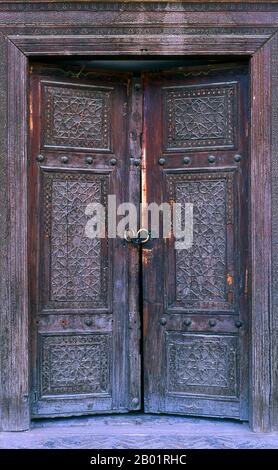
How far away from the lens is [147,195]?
386cm

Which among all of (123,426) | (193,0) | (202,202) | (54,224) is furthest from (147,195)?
(123,426)

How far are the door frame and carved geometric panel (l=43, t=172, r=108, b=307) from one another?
8.4 inches

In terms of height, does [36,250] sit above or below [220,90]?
below

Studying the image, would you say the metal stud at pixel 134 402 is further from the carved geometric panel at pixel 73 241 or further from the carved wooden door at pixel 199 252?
the carved geometric panel at pixel 73 241

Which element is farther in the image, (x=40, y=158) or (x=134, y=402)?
(x=134, y=402)

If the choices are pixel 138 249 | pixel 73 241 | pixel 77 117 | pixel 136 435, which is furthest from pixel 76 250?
pixel 136 435

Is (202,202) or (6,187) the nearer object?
(6,187)

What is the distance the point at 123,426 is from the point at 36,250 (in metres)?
1.15

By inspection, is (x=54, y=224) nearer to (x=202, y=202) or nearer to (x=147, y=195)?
(x=147, y=195)

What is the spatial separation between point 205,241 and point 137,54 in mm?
1148

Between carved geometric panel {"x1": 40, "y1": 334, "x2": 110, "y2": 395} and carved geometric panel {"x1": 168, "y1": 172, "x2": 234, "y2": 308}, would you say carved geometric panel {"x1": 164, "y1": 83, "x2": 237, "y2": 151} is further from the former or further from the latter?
carved geometric panel {"x1": 40, "y1": 334, "x2": 110, "y2": 395}

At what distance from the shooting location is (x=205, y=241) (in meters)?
3.79

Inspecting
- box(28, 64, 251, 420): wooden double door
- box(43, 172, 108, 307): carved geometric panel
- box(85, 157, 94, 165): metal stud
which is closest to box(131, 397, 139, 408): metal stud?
box(28, 64, 251, 420): wooden double door

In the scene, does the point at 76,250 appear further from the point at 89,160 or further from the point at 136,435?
the point at 136,435
